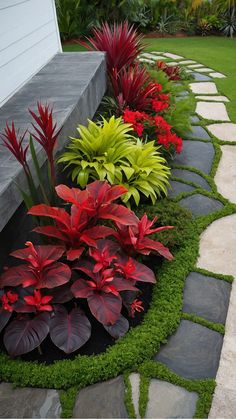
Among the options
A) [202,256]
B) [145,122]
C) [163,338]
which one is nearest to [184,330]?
[163,338]

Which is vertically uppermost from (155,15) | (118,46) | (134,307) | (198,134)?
(155,15)

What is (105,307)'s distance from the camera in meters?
1.74

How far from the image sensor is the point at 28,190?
80.0 inches

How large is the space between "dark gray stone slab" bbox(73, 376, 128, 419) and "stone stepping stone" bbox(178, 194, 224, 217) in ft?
4.61

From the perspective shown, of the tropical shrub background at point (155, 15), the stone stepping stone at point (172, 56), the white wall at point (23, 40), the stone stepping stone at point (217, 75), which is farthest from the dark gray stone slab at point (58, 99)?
the tropical shrub background at point (155, 15)

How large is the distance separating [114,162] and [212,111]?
7.38ft

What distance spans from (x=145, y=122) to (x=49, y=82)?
96cm

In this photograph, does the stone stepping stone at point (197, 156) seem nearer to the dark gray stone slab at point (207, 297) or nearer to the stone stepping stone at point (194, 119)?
the stone stepping stone at point (194, 119)

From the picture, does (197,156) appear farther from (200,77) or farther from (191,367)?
(200,77)

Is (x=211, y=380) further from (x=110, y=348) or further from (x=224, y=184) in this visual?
(x=224, y=184)

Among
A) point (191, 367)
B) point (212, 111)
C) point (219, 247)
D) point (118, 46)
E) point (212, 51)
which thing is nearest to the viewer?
point (191, 367)

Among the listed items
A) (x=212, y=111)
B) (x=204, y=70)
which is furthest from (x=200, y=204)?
(x=204, y=70)

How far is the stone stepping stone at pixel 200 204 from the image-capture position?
270 centimetres

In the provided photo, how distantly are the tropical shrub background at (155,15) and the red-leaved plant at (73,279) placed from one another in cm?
725
